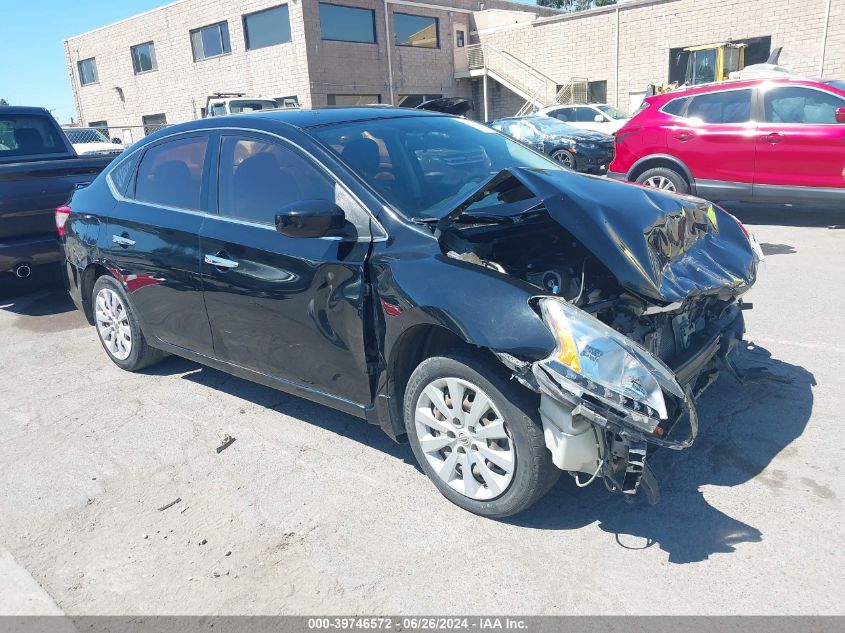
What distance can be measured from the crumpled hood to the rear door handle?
2788 mm

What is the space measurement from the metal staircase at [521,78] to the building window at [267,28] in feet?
30.3

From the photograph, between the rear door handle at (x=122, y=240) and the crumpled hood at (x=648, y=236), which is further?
the rear door handle at (x=122, y=240)

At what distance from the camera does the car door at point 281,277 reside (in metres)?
3.38

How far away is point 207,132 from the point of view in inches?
166

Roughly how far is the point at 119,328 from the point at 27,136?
5.09 metres

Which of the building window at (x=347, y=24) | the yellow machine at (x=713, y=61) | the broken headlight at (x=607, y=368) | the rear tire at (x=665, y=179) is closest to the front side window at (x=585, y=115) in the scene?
the yellow machine at (x=713, y=61)

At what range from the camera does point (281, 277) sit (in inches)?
142

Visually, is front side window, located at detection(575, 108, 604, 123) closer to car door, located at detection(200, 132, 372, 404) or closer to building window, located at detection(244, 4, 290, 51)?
building window, located at detection(244, 4, 290, 51)

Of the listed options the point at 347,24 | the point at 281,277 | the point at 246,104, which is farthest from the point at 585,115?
the point at 281,277

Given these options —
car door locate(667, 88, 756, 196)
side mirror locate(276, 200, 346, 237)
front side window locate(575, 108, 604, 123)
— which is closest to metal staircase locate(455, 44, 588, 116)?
front side window locate(575, 108, 604, 123)

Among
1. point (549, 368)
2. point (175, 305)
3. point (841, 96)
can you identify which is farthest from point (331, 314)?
point (841, 96)

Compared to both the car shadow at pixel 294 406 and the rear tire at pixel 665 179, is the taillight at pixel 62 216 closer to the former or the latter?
the car shadow at pixel 294 406

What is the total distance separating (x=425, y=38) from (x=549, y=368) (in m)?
32.5

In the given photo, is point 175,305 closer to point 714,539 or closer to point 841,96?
point 714,539
